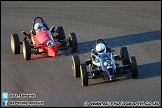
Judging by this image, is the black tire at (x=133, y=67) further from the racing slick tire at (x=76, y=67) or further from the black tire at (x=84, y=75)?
the racing slick tire at (x=76, y=67)

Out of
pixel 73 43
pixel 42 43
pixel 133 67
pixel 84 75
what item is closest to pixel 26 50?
pixel 42 43

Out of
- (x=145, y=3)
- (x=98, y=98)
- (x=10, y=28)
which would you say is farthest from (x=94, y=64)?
(x=145, y=3)

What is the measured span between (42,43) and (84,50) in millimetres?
1895

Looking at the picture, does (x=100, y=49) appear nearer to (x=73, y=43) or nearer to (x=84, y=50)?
(x=73, y=43)

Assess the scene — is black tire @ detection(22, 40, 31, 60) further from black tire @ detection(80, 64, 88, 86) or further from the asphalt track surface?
black tire @ detection(80, 64, 88, 86)

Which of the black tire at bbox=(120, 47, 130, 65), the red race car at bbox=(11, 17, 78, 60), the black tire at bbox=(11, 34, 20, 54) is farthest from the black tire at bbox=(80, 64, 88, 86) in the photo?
the black tire at bbox=(11, 34, 20, 54)

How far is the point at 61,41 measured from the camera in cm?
2159

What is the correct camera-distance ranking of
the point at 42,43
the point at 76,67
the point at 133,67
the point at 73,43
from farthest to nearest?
the point at 73,43 < the point at 42,43 < the point at 76,67 < the point at 133,67

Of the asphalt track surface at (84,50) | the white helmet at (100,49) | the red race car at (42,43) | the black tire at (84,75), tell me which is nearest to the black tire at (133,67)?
the asphalt track surface at (84,50)

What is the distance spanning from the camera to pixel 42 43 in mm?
20938

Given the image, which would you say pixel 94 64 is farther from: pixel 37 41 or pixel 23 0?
pixel 23 0

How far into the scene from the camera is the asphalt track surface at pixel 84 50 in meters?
16.7

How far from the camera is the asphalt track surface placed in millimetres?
16719

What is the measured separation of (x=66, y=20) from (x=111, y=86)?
36.3ft
